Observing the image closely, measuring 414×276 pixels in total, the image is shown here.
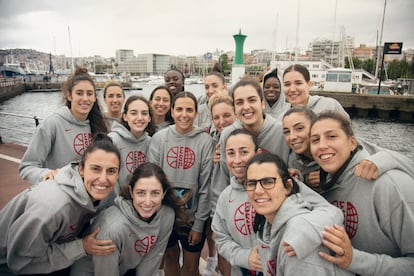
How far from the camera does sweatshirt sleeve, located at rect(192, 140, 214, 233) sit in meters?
3.10

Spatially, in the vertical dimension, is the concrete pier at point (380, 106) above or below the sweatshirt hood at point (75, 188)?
below

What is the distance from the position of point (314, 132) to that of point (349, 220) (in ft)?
2.19

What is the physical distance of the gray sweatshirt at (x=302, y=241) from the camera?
1.62 meters

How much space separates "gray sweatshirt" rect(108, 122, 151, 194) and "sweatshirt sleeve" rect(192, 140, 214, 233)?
744mm

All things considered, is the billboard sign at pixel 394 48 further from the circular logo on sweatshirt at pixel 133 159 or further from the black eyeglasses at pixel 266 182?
the black eyeglasses at pixel 266 182

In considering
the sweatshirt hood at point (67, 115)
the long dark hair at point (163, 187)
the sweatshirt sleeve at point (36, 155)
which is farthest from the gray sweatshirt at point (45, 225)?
the sweatshirt hood at point (67, 115)

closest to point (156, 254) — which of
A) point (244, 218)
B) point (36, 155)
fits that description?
point (244, 218)

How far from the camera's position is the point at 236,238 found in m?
2.46

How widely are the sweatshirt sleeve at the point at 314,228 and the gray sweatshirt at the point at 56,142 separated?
99.7 inches

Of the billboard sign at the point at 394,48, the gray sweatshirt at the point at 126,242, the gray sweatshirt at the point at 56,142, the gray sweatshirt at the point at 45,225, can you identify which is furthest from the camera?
the billboard sign at the point at 394,48

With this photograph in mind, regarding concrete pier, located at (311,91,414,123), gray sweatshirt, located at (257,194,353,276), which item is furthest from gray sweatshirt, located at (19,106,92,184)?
concrete pier, located at (311,91,414,123)

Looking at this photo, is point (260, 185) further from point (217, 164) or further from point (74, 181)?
point (74, 181)

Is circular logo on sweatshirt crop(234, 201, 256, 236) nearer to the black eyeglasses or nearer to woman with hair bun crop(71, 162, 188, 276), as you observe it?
the black eyeglasses

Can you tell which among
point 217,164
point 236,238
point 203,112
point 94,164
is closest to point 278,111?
point 203,112
